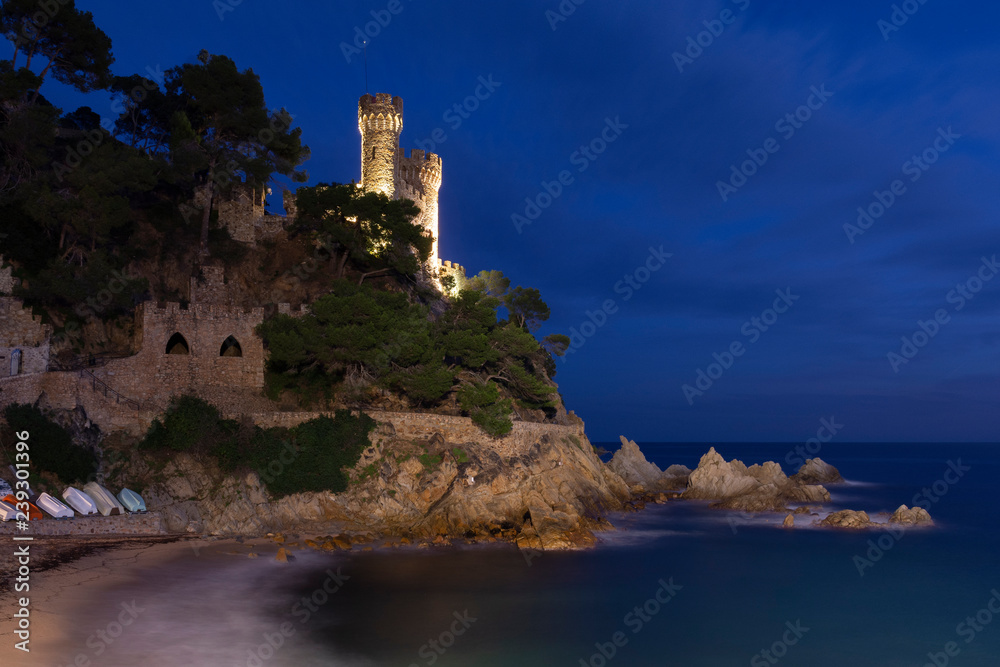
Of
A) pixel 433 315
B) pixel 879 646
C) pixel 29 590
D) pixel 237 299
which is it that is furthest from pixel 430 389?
pixel 879 646

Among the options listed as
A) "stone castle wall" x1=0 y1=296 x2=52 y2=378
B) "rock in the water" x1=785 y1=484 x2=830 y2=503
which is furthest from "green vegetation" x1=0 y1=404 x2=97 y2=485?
→ "rock in the water" x1=785 y1=484 x2=830 y2=503

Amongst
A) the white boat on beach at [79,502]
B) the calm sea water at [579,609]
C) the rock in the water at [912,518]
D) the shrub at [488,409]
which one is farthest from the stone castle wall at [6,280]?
the rock in the water at [912,518]

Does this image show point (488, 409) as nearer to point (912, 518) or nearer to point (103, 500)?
point (103, 500)

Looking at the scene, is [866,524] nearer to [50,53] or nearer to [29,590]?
[29,590]

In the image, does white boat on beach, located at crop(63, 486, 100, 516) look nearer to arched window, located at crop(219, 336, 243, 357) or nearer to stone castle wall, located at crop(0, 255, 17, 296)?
arched window, located at crop(219, 336, 243, 357)

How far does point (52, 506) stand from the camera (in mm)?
15641

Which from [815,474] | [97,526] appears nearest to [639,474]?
[815,474]

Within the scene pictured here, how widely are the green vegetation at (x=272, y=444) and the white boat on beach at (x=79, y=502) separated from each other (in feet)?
11.7

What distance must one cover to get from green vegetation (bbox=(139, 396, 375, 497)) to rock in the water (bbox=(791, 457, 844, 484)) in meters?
36.1

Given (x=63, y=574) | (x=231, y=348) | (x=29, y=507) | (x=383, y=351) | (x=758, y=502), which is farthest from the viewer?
(x=758, y=502)

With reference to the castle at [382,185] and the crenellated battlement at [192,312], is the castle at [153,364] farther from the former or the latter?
the castle at [382,185]

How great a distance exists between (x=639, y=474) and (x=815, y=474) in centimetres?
1562

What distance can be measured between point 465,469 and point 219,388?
859 centimetres

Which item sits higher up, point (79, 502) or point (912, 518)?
point (912, 518)
